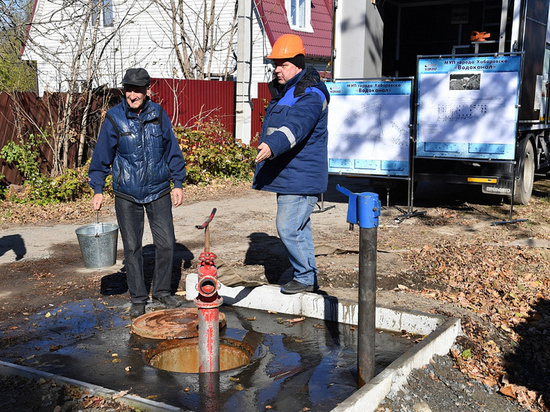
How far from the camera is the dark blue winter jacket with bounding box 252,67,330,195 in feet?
17.8

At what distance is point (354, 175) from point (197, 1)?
44.6 ft

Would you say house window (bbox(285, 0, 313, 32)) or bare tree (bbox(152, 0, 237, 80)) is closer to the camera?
bare tree (bbox(152, 0, 237, 80))

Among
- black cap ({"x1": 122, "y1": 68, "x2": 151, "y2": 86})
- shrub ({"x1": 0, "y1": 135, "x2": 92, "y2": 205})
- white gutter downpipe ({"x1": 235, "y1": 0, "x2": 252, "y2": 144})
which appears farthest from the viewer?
white gutter downpipe ({"x1": 235, "y1": 0, "x2": 252, "y2": 144})

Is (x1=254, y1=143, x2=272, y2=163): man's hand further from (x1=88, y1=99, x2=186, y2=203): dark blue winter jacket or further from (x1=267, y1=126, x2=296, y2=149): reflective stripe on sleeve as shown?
(x1=88, y1=99, x2=186, y2=203): dark blue winter jacket

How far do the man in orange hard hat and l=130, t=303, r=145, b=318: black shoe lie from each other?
4.11ft

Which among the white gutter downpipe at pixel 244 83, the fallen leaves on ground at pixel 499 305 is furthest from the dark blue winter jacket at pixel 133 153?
the white gutter downpipe at pixel 244 83

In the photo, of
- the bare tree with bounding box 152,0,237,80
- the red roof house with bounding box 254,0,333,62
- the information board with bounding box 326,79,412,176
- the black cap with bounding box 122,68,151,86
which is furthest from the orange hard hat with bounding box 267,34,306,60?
the red roof house with bounding box 254,0,333,62

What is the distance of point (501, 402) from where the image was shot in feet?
13.7

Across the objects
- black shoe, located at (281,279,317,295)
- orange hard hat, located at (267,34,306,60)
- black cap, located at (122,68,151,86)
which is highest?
orange hard hat, located at (267,34,306,60)

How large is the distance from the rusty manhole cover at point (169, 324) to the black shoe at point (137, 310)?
17cm

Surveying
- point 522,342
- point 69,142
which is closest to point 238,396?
point 522,342

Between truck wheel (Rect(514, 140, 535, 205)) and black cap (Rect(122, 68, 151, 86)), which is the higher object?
black cap (Rect(122, 68, 151, 86))

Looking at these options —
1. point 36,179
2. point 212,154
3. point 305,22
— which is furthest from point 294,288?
point 305,22

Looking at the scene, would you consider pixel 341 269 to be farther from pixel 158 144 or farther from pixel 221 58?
pixel 221 58
